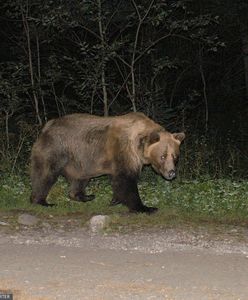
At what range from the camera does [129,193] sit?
9.41 metres

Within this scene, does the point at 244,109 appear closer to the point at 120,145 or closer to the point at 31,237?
the point at 120,145

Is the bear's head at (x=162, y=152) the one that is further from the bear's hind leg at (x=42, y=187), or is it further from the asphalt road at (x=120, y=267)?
the asphalt road at (x=120, y=267)

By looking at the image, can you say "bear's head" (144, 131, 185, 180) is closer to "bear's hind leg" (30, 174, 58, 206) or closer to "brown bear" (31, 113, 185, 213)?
"brown bear" (31, 113, 185, 213)

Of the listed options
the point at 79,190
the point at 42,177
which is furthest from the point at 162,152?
the point at 42,177

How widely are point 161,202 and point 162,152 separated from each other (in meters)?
0.88

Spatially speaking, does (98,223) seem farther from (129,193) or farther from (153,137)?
(153,137)

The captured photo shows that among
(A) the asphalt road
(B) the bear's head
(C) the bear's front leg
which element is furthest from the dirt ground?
(B) the bear's head

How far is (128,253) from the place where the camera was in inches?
270

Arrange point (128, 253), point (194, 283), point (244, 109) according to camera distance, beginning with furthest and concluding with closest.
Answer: point (244, 109), point (128, 253), point (194, 283)

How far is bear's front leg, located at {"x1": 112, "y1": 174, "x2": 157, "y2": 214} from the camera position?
936 centimetres

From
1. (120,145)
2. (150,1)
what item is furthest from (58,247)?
(150,1)

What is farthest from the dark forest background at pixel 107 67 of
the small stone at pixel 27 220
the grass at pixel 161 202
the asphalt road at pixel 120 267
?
the asphalt road at pixel 120 267

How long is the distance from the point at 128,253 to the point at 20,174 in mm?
5998

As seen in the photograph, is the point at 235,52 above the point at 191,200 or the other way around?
above
